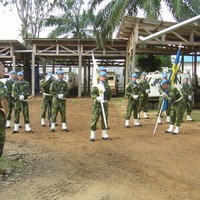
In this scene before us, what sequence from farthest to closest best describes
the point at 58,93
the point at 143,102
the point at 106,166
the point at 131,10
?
the point at 131,10
the point at 143,102
the point at 58,93
the point at 106,166

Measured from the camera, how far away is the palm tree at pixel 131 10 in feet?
51.9

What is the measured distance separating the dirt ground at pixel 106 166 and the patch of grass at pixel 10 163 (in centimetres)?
17

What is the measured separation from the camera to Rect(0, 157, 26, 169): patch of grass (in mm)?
6143

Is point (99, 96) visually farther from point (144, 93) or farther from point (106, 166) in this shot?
point (144, 93)

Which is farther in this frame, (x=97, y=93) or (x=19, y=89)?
(x=19, y=89)

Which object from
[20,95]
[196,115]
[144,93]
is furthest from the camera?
[196,115]

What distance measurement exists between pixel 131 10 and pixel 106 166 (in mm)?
13767

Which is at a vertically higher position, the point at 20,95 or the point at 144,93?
the point at 20,95

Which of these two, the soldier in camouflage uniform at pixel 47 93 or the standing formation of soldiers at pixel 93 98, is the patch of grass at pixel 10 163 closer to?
the standing formation of soldiers at pixel 93 98

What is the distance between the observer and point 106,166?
6.26m

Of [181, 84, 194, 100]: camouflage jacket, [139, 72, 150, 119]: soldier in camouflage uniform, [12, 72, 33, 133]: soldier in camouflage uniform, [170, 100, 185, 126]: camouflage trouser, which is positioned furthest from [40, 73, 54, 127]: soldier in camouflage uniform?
[181, 84, 194, 100]: camouflage jacket

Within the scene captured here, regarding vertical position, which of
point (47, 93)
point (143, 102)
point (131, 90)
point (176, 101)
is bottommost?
point (143, 102)

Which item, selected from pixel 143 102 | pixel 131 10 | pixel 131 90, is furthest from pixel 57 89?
pixel 131 10

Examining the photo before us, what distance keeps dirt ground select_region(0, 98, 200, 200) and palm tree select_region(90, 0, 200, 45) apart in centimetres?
803
